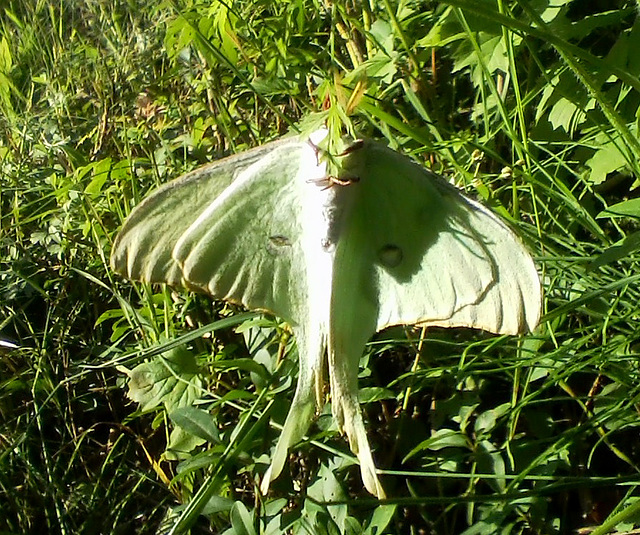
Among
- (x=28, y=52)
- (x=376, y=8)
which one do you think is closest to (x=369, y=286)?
(x=376, y=8)

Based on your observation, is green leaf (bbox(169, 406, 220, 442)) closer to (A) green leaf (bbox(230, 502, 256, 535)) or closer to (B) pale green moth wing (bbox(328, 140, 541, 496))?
(A) green leaf (bbox(230, 502, 256, 535))

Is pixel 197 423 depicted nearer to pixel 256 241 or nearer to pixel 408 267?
pixel 256 241

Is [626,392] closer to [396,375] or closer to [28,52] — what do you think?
[396,375]

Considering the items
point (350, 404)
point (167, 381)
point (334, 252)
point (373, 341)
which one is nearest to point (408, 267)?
point (334, 252)

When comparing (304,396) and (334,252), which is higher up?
(334,252)

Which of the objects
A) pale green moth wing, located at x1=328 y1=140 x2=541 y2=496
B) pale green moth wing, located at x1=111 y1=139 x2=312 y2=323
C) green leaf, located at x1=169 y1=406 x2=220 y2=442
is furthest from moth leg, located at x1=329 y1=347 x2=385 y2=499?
green leaf, located at x1=169 y1=406 x2=220 y2=442

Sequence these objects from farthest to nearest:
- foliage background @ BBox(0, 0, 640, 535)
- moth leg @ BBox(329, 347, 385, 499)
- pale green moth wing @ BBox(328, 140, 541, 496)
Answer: foliage background @ BBox(0, 0, 640, 535) → moth leg @ BBox(329, 347, 385, 499) → pale green moth wing @ BBox(328, 140, 541, 496)
